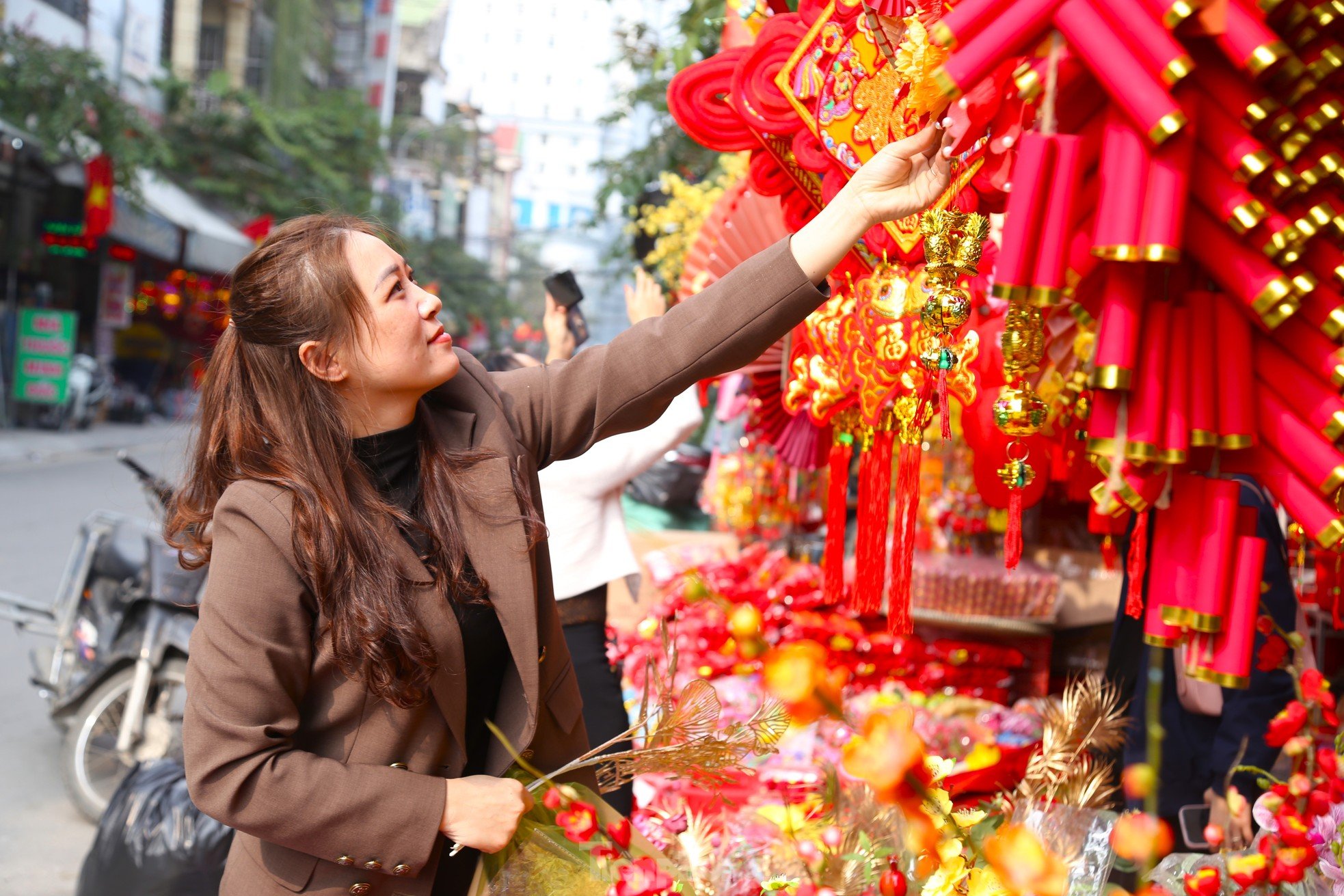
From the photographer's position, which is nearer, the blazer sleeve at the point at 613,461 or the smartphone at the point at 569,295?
the blazer sleeve at the point at 613,461

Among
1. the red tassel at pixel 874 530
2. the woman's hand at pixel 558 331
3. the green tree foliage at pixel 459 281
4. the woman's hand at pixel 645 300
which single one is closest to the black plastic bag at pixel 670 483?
the woman's hand at pixel 558 331

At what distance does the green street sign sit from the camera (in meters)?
12.5

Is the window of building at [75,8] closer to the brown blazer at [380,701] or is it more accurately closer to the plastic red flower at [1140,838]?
the brown blazer at [380,701]

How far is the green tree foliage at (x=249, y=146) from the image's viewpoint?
51.1 ft

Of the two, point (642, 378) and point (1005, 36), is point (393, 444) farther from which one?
point (1005, 36)

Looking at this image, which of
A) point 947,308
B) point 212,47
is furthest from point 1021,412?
point 212,47

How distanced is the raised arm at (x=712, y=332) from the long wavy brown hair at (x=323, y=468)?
13 cm

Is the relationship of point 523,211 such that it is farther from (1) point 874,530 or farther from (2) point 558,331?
(1) point 874,530

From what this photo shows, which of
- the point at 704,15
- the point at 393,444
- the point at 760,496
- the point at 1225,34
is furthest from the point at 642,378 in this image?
the point at 760,496

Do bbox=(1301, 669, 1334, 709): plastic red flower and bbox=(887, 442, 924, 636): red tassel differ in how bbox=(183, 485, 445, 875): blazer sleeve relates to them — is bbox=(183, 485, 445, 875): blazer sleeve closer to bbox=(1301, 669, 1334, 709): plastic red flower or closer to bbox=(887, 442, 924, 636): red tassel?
bbox=(887, 442, 924, 636): red tassel

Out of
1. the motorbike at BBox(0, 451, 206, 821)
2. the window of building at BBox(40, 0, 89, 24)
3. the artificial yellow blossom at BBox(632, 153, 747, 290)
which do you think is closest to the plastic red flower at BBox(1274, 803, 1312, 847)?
the motorbike at BBox(0, 451, 206, 821)

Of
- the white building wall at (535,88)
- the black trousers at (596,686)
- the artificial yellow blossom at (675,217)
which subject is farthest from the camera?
the white building wall at (535,88)

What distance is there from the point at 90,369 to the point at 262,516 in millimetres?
14317

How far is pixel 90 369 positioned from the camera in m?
13.9
